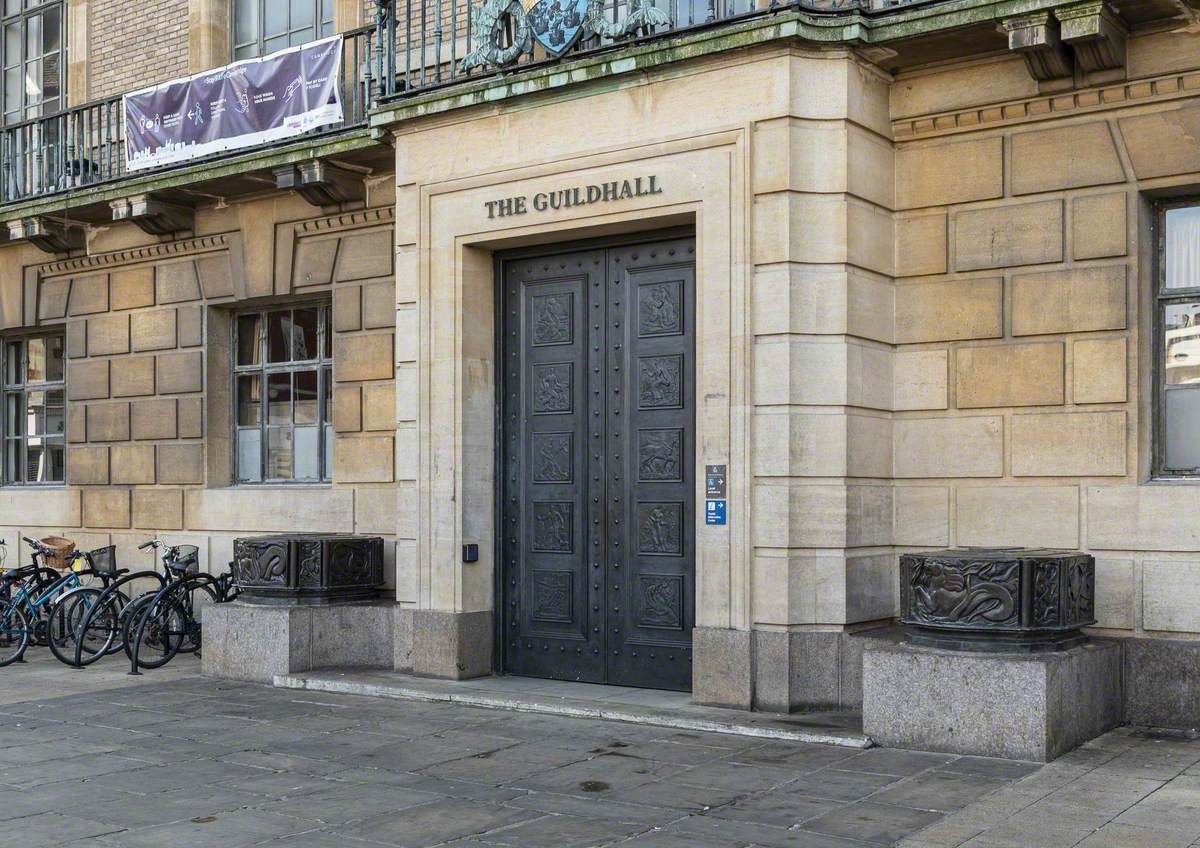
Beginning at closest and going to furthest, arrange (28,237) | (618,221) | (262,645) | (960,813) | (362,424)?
(960,813) → (618,221) → (262,645) → (362,424) → (28,237)

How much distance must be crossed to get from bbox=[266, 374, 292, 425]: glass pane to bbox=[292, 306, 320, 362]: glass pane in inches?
11.4

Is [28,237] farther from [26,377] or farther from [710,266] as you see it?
[710,266]

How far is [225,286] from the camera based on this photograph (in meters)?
14.8

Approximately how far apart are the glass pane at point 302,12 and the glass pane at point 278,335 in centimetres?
309

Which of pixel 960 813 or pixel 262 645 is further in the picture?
pixel 262 645

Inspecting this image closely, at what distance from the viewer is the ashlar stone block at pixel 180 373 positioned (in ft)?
49.3

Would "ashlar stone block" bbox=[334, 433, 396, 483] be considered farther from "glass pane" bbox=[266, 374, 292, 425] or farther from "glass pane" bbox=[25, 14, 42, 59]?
"glass pane" bbox=[25, 14, 42, 59]

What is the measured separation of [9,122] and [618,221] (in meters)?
10.9

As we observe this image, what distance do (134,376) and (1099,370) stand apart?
10.4 meters

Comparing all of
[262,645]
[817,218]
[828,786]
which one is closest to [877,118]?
[817,218]

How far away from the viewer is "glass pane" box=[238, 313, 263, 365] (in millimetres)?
14984

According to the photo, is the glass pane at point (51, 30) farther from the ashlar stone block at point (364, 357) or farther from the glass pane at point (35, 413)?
the ashlar stone block at point (364, 357)

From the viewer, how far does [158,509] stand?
50.7 ft

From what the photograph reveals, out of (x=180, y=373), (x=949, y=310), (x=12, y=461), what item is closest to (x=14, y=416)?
(x=12, y=461)
